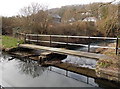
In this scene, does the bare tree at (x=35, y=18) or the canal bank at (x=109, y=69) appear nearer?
the canal bank at (x=109, y=69)

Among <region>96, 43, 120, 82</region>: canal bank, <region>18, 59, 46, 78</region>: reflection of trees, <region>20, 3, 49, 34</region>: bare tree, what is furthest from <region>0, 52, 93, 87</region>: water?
<region>20, 3, 49, 34</region>: bare tree

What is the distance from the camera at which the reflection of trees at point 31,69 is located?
4.83m

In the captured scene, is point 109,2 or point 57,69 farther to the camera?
point 57,69

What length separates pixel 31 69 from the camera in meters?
5.23

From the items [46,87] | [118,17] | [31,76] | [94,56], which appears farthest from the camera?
[94,56]

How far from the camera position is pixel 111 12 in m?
4.17

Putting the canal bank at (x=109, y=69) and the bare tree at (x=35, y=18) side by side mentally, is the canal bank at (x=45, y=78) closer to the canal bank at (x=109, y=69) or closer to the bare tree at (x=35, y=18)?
the canal bank at (x=109, y=69)

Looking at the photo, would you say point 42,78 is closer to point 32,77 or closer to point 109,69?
point 32,77

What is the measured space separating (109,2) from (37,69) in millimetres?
3469

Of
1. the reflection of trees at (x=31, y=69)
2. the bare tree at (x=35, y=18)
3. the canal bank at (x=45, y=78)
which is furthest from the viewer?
the bare tree at (x=35, y=18)

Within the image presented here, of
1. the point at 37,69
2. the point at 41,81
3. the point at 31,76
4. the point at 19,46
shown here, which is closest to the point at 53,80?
the point at 41,81

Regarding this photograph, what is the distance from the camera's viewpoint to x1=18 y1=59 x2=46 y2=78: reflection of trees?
4833mm

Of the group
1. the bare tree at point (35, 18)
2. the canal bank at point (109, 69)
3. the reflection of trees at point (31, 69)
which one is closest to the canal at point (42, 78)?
the reflection of trees at point (31, 69)

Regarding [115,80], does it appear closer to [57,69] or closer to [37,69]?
[57,69]
